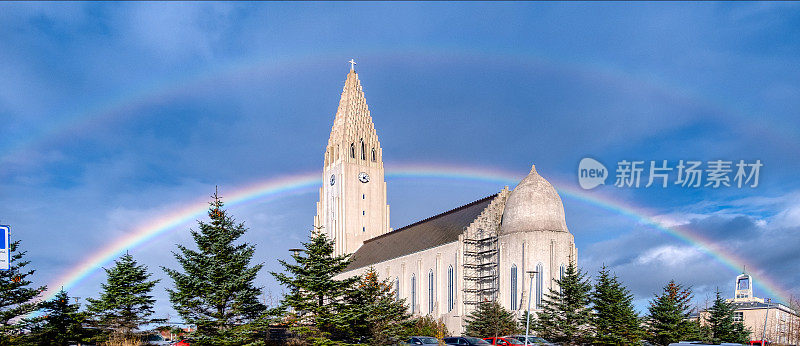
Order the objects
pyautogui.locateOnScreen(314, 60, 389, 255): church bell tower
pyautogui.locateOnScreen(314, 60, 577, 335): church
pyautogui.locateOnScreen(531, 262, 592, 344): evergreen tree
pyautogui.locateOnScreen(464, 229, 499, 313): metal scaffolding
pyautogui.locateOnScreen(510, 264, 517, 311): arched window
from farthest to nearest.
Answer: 1. pyautogui.locateOnScreen(314, 60, 389, 255): church bell tower
2. pyautogui.locateOnScreen(464, 229, 499, 313): metal scaffolding
3. pyautogui.locateOnScreen(510, 264, 517, 311): arched window
4. pyautogui.locateOnScreen(314, 60, 577, 335): church
5. pyautogui.locateOnScreen(531, 262, 592, 344): evergreen tree

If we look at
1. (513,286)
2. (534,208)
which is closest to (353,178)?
(534,208)

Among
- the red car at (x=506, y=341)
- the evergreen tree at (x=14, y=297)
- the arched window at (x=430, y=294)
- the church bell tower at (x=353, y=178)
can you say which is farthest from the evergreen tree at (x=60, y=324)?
the church bell tower at (x=353, y=178)

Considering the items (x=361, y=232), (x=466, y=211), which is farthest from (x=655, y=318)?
(x=361, y=232)

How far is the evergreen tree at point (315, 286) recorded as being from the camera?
3903 cm

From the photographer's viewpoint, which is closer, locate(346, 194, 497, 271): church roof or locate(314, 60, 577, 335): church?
locate(314, 60, 577, 335): church

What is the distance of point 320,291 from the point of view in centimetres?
3969

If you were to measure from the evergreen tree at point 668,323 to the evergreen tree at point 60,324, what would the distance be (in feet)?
123

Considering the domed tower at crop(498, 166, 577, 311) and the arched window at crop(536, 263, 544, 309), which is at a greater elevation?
the domed tower at crop(498, 166, 577, 311)

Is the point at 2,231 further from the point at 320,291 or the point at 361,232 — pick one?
the point at 361,232

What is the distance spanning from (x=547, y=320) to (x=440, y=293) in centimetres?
3435

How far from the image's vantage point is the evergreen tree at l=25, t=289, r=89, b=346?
127 ft

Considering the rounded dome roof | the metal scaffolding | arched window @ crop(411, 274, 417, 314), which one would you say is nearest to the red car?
the rounded dome roof

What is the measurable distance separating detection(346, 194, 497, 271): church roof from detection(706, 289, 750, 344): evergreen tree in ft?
97.5

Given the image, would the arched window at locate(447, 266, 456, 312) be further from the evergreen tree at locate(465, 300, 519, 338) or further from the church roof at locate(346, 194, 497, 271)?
the evergreen tree at locate(465, 300, 519, 338)
